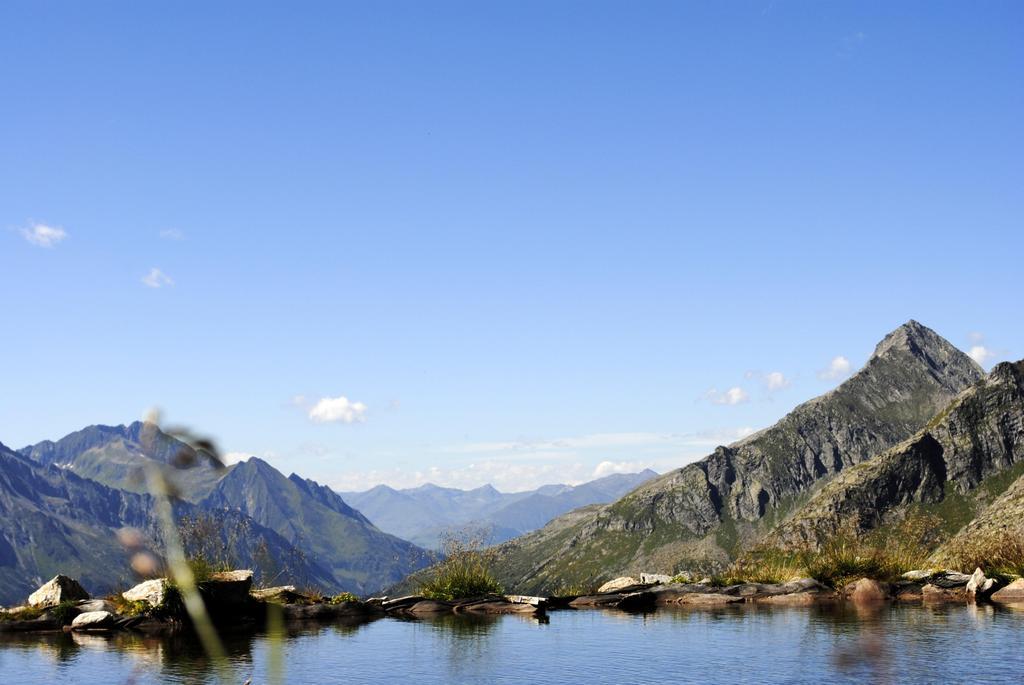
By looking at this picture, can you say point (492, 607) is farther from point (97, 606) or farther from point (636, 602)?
point (97, 606)

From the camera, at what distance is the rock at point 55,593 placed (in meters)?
36.1

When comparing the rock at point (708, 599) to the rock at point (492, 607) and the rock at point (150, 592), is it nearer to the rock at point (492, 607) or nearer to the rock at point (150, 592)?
the rock at point (492, 607)

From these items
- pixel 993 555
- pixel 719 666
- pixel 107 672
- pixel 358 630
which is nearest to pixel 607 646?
pixel 719 666

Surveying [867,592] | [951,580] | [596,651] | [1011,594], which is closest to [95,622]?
[596,651]

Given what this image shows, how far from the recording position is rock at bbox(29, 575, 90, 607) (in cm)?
3612

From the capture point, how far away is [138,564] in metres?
30.3

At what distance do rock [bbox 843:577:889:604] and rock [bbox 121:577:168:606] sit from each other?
89.4ft

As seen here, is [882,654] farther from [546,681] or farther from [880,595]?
[880,595]

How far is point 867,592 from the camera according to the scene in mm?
38594

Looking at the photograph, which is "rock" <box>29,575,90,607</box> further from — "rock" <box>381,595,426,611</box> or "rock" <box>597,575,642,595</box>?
"rock" <box>597,575,642,595</box>

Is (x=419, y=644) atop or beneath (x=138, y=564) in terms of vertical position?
beneath

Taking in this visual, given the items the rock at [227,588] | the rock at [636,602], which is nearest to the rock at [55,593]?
the rock at [227,588]

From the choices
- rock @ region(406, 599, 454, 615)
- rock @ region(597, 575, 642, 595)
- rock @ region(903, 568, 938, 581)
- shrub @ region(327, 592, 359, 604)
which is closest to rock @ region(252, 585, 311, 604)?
shrub @ region(327, 592, 359, 604)

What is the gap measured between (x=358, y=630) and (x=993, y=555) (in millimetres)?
29231
